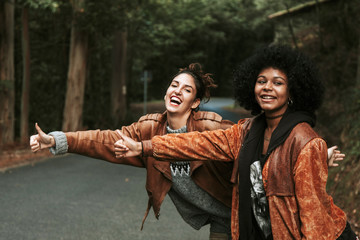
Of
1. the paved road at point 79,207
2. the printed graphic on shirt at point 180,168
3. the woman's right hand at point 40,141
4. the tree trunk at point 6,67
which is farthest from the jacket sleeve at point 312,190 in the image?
the tree trunk at point 6,67

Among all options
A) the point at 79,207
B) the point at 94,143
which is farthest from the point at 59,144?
the point at 79,207

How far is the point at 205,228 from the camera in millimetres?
6875

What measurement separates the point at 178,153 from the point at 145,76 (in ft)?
72.7

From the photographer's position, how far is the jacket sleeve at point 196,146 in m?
2.96

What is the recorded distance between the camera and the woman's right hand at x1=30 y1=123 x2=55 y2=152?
3.10 metres

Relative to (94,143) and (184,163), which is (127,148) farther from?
(184,163)

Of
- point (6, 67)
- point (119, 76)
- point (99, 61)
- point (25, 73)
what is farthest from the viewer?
point (99, 61)

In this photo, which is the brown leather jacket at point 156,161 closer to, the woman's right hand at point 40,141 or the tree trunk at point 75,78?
the woman's right hand at point 40,141

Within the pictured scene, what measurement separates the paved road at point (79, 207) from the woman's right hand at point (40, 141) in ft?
10.3

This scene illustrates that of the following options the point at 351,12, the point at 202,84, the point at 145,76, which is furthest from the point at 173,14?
the point at 202,84

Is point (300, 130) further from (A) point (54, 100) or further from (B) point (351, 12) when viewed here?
(A) point (54, 100)

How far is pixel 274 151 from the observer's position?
2672 millimetres

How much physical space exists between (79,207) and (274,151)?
554cm

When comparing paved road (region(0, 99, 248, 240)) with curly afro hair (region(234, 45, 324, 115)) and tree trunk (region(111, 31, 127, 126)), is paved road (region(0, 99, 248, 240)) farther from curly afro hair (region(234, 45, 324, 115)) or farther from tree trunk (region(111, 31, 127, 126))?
tree trunk (region(111, 31, 127, 126))
